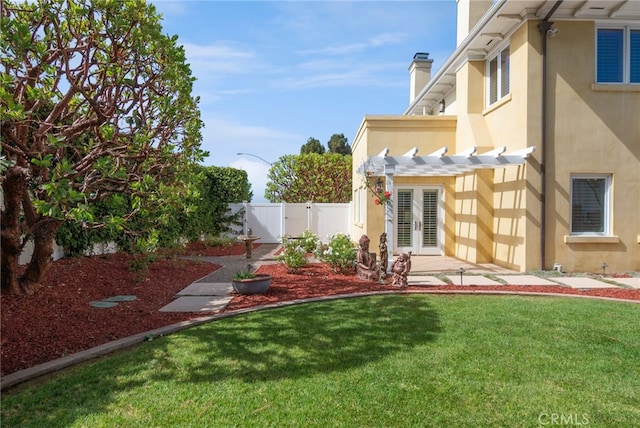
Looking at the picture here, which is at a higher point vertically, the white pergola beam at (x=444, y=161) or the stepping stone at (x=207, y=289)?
the white pergola beam at (x=444, y=161)

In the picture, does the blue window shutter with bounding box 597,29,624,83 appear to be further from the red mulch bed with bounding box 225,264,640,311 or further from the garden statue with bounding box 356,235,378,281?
the garden statue with bounding box 356,235,378,281

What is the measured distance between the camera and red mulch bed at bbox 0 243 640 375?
4652 mm

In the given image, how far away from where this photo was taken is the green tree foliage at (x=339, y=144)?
48219mm

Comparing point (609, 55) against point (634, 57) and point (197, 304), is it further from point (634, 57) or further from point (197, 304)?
point (197, 304)

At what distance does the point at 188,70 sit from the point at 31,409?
4.64m

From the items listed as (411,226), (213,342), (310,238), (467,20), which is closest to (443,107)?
(467,20)

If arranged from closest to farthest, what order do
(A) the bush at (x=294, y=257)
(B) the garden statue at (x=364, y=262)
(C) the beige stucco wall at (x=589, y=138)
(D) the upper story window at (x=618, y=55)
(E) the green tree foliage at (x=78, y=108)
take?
(E) the green tree foliage at (x=78, y=108)
(B) the garden statue at (x=364, y=262)
(C) the beige stucco wall at (x=589, y=138)
(D) the upper story window at (x=618, y=55)
(A) the bush at (x=294, y=257)

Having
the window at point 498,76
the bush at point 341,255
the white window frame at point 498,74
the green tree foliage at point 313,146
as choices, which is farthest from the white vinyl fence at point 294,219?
the green tree foliage at point 313,146

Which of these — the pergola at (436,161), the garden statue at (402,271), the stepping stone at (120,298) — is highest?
the pergola at (436,161)

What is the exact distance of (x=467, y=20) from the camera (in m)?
13.2

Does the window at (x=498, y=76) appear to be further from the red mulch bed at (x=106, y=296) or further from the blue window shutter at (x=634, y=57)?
the red mulch bed at (x=106, y=296)

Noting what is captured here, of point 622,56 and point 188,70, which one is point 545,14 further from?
point 188,70

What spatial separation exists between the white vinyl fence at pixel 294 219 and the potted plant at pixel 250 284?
1278cm

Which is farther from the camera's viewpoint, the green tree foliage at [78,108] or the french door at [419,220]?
the french door at [419,220]
